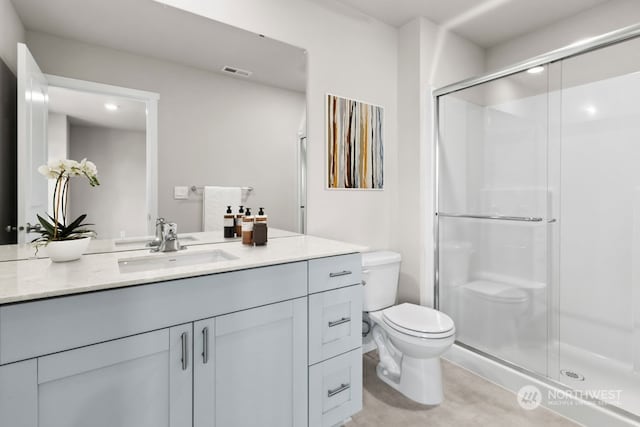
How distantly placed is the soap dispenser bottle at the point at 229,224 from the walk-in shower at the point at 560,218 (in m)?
1.69

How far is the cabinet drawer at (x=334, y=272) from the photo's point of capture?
1384 millimetres

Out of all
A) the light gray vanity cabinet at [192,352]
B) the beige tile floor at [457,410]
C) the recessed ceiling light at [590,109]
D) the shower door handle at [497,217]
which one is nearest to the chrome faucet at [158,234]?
the light gray vanity cabinet at [192,352]

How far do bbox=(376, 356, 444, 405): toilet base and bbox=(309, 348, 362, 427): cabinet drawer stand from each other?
43 cm

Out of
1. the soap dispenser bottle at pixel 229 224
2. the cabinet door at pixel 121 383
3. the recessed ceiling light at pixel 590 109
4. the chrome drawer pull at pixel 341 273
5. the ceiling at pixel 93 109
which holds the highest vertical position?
the recessed ceiling light at pixel 590 109

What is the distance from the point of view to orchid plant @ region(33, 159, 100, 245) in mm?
1177

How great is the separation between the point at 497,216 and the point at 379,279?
0.93 meters

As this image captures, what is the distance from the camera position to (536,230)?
2.04m

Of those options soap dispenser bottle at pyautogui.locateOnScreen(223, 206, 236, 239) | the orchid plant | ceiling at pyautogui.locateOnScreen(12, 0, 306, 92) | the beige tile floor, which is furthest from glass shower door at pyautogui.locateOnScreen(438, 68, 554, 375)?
the orchid plant

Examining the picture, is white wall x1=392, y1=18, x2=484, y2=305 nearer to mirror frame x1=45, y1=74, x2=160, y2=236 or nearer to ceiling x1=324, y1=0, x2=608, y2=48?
ceiling x1=324, y1=0, x2=608, y2=48

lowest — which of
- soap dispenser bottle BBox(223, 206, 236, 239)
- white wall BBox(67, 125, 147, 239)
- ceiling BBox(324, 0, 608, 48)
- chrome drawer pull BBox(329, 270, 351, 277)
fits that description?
chrome drawer pull BBox(329, 270, 351, 277)

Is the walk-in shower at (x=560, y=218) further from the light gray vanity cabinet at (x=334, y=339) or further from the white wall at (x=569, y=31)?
the light gray vanity cabinet at (x=334, y=339)

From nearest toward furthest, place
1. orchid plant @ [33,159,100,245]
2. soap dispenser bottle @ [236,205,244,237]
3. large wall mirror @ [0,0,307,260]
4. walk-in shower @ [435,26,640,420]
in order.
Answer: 1. orchid plant @ [33,159,100,245]
2. large wall mirror @ [0,0,307,260]
3. soap dispenser bottle @ [236,205,244,237]
4. walk-in shower @ [435,26,640,420]

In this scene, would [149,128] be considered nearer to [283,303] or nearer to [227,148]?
[227,148]

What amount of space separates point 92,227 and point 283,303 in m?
0.88
